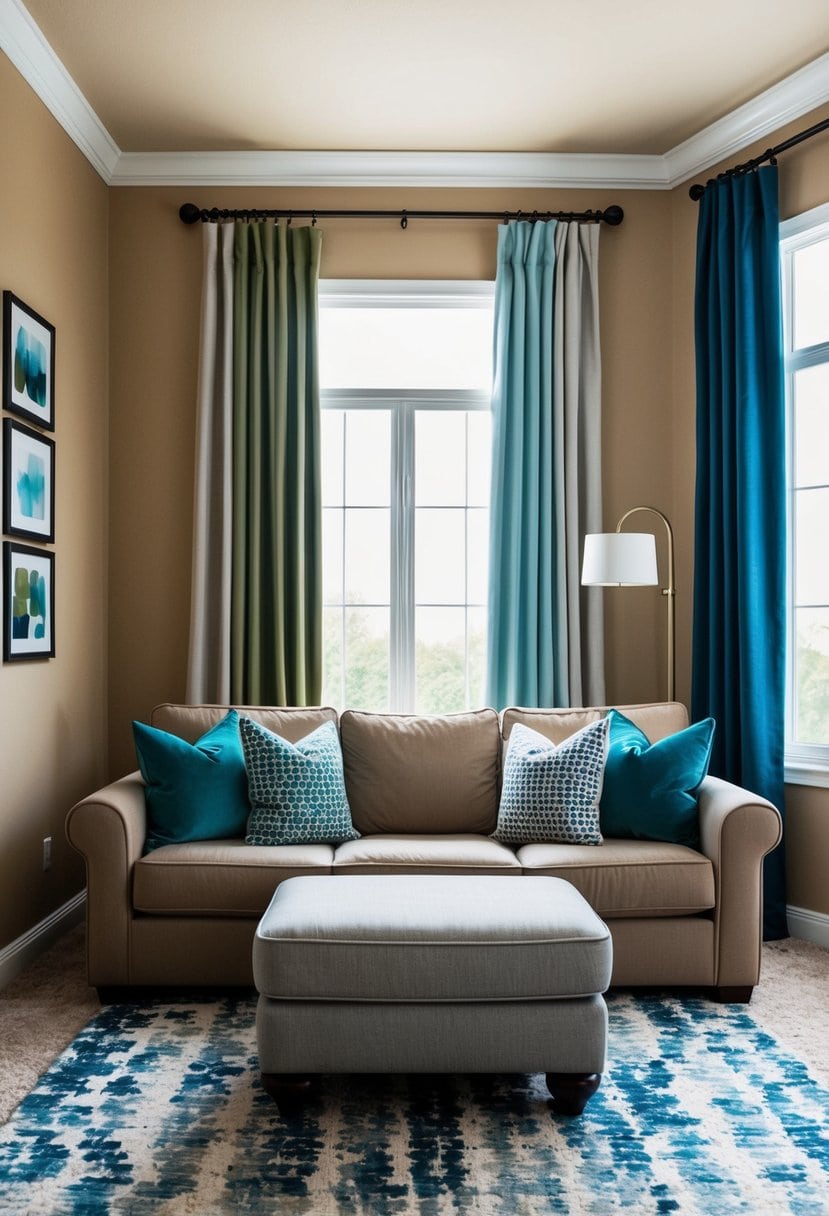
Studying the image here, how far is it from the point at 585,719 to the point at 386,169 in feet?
8.10

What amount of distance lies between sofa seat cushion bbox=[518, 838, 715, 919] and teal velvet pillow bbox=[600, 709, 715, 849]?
156 millimetres

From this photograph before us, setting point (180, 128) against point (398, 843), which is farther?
point (180, 128)

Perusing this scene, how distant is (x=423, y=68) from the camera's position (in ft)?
11.7

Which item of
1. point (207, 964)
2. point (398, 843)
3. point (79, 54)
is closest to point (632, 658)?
point (398, 843)

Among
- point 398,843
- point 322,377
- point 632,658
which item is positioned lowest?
point 398,843

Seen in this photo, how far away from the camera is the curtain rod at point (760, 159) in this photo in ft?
11.8

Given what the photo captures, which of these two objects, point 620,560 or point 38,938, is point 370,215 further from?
point 38,938

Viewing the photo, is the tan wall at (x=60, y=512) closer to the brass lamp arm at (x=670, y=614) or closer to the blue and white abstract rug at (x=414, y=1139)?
the blue and white abstract rug at (x=414, y=1139)

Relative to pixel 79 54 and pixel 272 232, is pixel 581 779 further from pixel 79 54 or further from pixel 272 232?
pixel 79 54

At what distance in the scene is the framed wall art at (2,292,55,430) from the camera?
3.22 meters

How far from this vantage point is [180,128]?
158 inches

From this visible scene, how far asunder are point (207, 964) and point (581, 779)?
4.32 ft

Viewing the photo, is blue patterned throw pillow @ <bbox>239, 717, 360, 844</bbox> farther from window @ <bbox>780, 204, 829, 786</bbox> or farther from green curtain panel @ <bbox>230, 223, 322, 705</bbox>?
window @ <bbox>780, 204, 829, 786</bbox>

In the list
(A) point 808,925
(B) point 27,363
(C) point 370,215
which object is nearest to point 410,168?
(C) point 370,215
